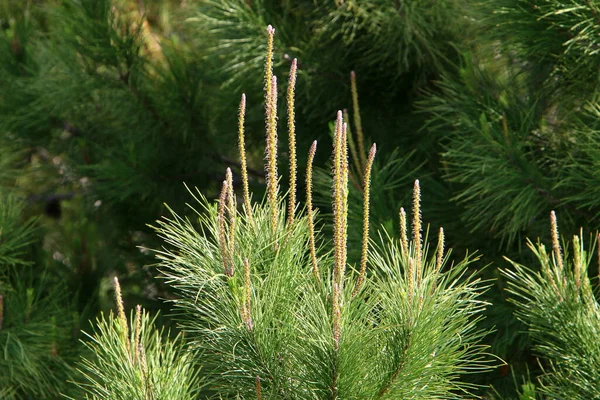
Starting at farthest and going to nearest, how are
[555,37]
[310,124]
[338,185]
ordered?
[310,124]
[555,37]
[338,185]

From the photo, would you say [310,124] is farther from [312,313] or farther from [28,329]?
[312,313]

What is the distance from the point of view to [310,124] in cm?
197

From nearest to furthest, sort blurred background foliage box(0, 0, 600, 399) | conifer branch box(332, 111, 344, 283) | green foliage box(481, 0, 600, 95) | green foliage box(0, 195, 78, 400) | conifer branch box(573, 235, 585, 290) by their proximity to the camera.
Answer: conifer branch box(332, 111, 344, 283) < conifer branch box(573, 235, 585, 290) < green foliage box(481, 0, 600, 95) < blurred background foliage box(0, 0, 600, 399) < green foliage box(0, 195, 78, 400)

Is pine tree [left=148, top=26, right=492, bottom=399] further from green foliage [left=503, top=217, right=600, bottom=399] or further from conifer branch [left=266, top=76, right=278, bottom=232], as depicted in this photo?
green foliage [left=503, top=217, right=600, bottom=399]

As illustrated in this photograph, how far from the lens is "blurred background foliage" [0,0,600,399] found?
157cm

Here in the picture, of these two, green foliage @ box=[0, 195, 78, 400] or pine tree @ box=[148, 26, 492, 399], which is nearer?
pine tree @ box=[148, 26, 492, 399]

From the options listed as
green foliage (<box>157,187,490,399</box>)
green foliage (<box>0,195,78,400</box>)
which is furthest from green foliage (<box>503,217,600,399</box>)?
green foliage (<box>0,195,78,400</box>)

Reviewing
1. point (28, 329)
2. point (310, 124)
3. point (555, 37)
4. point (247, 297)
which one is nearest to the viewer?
point (247, 297)

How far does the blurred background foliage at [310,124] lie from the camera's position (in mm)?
1571

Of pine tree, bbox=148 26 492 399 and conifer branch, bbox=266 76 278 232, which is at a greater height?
conifer branch, bbox=266 76 278 232

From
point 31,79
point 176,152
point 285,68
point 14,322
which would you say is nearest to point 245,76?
point 285,68

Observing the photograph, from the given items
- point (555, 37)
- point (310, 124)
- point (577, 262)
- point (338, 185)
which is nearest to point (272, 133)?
point (338, 185)

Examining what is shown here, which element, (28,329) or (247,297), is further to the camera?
(28,329)

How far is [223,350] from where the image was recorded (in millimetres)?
991
